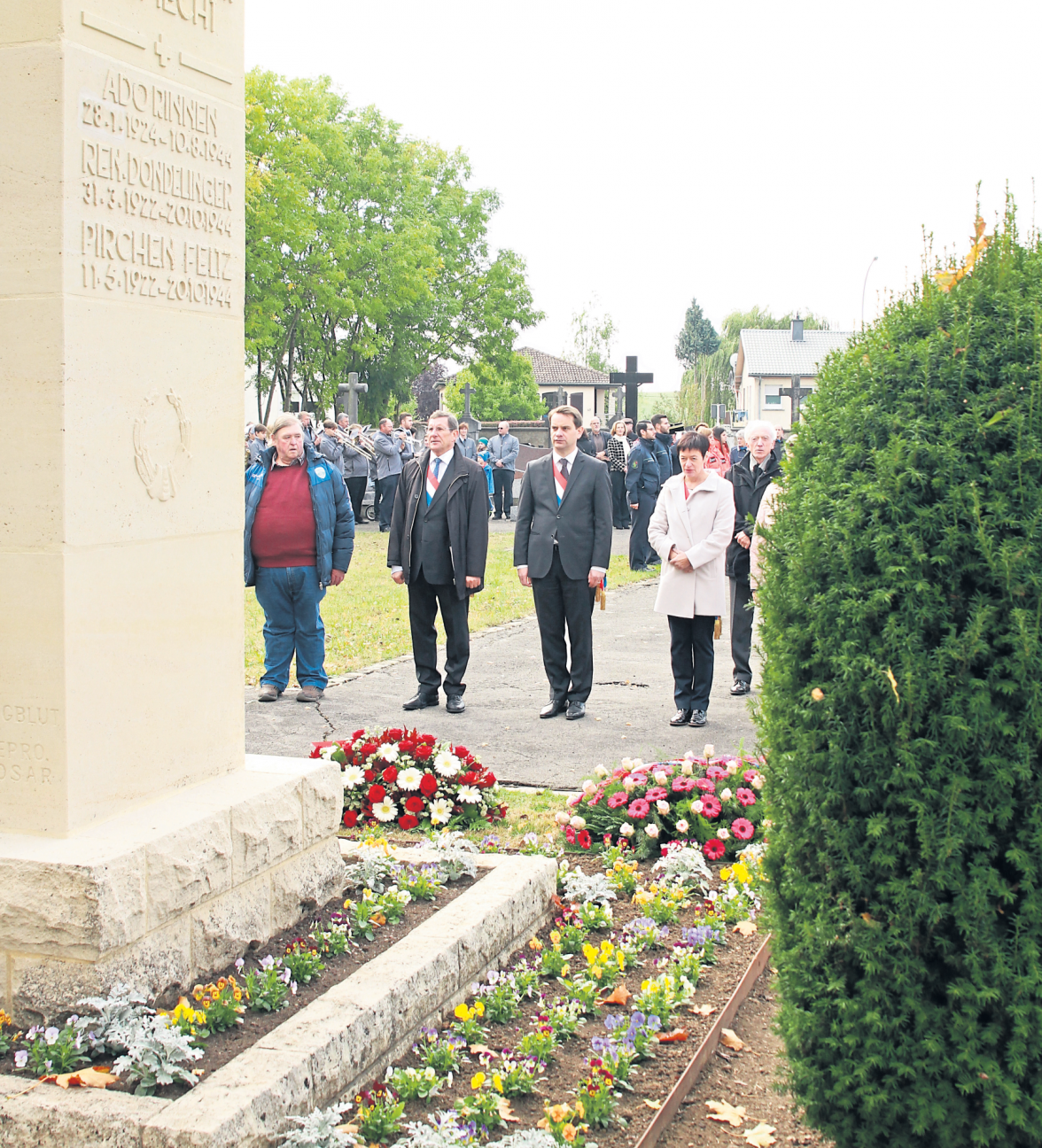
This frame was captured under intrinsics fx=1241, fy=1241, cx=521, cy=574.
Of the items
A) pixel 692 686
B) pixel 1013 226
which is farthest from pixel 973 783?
pixel 692 686

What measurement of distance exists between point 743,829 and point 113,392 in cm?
321

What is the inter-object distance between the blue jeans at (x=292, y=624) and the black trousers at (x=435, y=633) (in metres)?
0.73

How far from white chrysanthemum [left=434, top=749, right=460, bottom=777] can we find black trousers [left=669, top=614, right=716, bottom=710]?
107 inches

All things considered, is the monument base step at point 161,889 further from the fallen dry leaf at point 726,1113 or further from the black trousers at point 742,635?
the black trousers at point 742,635

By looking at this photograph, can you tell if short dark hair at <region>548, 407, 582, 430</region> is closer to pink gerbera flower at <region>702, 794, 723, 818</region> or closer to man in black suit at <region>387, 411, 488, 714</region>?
man in black suit at <region>387, 411, 488, 714</region>

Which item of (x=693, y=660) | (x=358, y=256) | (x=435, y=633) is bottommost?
(x=693, y=660)

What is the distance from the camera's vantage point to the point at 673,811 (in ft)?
18.0

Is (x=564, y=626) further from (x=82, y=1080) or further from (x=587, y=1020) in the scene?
(x=82, y=1080)

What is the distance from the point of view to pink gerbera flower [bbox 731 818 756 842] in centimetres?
529

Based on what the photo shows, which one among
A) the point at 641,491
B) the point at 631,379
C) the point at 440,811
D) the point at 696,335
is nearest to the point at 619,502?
the point at 641,491

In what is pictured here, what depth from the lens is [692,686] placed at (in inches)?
327

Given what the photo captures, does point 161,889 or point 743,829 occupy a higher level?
point 161,889

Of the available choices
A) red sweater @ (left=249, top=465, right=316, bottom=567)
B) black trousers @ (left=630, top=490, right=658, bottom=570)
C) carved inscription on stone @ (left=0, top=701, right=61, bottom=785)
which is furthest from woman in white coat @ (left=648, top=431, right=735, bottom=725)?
black trousers @ (left=630, top=490, right=658, bottom=570)

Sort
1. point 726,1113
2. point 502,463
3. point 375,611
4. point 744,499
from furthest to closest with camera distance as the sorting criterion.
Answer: point 502,463 → point 375,611 → point 744,499 → point 726,1113
